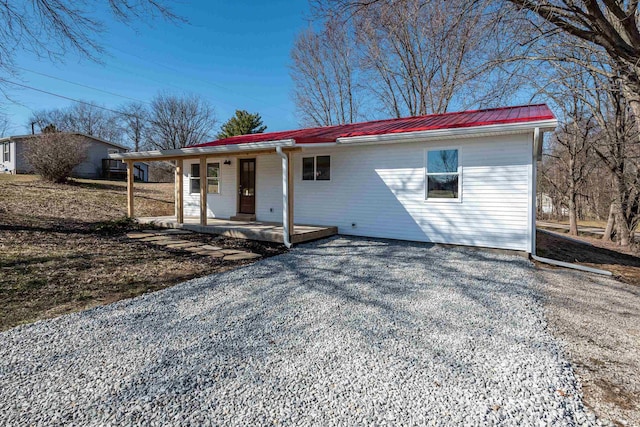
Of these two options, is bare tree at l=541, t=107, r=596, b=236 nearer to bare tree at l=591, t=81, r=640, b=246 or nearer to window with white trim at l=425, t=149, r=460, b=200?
bare tree at l=591, t=81, r=640, b=246


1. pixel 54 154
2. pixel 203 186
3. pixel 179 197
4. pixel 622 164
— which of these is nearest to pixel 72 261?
pixel 203 186

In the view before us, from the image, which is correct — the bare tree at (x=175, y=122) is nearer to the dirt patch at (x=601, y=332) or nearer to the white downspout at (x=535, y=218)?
the white downspout at (x=535, y=218)

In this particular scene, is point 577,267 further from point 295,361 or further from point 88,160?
point 88,160

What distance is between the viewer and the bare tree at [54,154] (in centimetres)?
1304

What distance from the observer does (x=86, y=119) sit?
37.3 meters

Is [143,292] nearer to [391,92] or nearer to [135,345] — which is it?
[135,345]

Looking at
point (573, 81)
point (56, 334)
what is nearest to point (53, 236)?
point (56, 334)

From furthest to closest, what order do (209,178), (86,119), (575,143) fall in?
(86,119), (575,143), (209,178)

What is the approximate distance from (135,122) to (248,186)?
31.0 m

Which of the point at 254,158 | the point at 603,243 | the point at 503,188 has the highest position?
the point at 254,158

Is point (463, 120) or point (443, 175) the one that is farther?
point (463, 120)

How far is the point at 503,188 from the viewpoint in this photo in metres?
6.65

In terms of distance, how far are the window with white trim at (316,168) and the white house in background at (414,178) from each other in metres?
0.03

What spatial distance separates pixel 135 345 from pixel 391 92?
19006 millimetres
